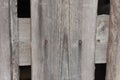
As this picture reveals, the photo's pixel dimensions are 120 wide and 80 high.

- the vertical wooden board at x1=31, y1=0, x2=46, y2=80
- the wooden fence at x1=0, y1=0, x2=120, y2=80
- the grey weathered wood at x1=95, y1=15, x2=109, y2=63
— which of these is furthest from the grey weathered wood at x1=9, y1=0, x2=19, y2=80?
the grey weathered wood at x1=95, y1=15, x2=109, y2=63

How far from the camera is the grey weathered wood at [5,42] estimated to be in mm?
1524

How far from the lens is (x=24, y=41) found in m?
1.57

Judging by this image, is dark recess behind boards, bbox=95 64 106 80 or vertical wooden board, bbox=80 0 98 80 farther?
dark recess behind boards, bbox=95 64 106 80

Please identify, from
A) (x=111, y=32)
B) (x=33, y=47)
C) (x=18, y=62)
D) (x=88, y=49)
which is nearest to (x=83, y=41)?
(x=88, y=49)

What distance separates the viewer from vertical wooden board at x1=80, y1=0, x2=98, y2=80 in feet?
5.16

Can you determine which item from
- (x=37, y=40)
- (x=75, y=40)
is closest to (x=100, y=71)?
(x=75, y=40)

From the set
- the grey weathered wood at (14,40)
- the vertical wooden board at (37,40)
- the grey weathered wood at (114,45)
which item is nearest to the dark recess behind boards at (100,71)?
the grey weathered wood at (114,45)

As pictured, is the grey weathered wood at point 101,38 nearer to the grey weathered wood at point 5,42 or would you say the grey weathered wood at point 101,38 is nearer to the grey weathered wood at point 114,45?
the grey weathered wood at point 114,45

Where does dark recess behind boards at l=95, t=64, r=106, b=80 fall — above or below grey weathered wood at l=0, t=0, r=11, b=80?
below

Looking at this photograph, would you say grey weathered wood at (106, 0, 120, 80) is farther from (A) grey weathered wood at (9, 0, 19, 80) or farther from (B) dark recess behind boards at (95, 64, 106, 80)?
(A) grey weathered wood at (9, 0, 19, 80)

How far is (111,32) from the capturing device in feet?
5.34

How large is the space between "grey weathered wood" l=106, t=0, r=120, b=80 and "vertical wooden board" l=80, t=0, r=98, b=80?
12cm

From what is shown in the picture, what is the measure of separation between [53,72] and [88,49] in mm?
276

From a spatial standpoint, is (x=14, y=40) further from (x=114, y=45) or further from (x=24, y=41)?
(x=114, y=45)
